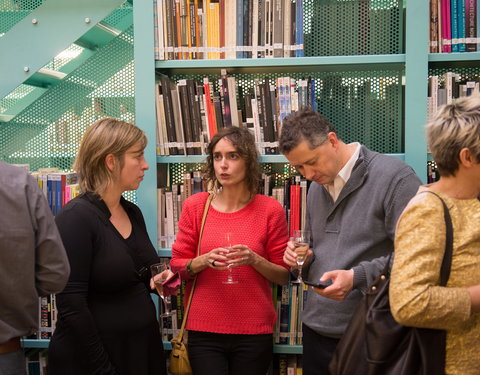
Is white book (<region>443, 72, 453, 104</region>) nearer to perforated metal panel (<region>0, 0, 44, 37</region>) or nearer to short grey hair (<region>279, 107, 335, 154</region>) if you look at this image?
short grey hair (<region>279, 107, 335, 154</region>)

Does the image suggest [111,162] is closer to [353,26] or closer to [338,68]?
[338,68]

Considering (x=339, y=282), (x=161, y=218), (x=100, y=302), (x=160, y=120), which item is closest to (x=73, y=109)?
(x=160, y=120)

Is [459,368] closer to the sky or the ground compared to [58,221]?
closer to the ground

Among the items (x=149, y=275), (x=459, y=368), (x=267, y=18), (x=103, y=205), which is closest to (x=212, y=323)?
(x=149, y=275)

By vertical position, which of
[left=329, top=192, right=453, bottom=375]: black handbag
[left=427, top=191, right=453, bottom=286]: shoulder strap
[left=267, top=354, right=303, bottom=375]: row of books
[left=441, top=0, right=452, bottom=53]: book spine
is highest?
[left=441, top=0, right=452, bottom=53]: book spine

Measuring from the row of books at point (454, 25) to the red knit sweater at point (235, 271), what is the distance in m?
1.16

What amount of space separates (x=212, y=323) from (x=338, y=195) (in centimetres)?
82

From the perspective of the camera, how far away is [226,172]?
8.13 ft

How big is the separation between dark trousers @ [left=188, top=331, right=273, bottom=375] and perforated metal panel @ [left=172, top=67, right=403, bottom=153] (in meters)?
1.21

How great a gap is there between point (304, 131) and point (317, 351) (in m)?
0.87

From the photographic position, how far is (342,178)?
2113 millimetres

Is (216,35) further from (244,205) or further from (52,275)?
(52,275)

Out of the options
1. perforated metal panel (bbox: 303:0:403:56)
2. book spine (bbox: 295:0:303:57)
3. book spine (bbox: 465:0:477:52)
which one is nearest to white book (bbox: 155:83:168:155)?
book spine (bbox: 295:0:303:57)

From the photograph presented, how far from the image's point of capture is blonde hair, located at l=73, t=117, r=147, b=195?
2.30 meters
